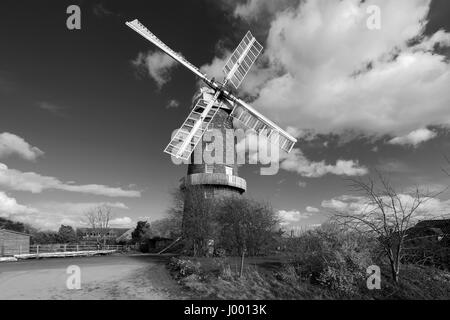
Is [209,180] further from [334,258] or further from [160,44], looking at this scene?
[334,258]

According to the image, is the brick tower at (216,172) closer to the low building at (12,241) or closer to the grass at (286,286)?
the grass at (286,286)

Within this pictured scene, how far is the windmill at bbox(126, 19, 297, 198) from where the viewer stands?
952 inches

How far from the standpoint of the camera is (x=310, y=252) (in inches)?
519

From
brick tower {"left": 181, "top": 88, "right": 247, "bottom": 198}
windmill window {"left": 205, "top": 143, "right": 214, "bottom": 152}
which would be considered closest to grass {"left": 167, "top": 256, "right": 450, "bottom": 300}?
brick tower {"left": 181, "top": 88, "right": 247, "bottom": 198}

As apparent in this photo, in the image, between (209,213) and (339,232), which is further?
(209,213)

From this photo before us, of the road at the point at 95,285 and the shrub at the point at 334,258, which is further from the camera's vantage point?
the shrub at the point at 334,258

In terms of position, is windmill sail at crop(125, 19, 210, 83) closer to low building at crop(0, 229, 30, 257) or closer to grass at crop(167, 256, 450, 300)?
grass at crop(167, 256, 450, 300)

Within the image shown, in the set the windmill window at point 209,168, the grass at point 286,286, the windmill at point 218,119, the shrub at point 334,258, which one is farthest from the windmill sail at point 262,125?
the grass at point 286,286

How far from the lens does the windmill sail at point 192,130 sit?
76.5 ft

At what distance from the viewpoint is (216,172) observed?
25.3 metres
